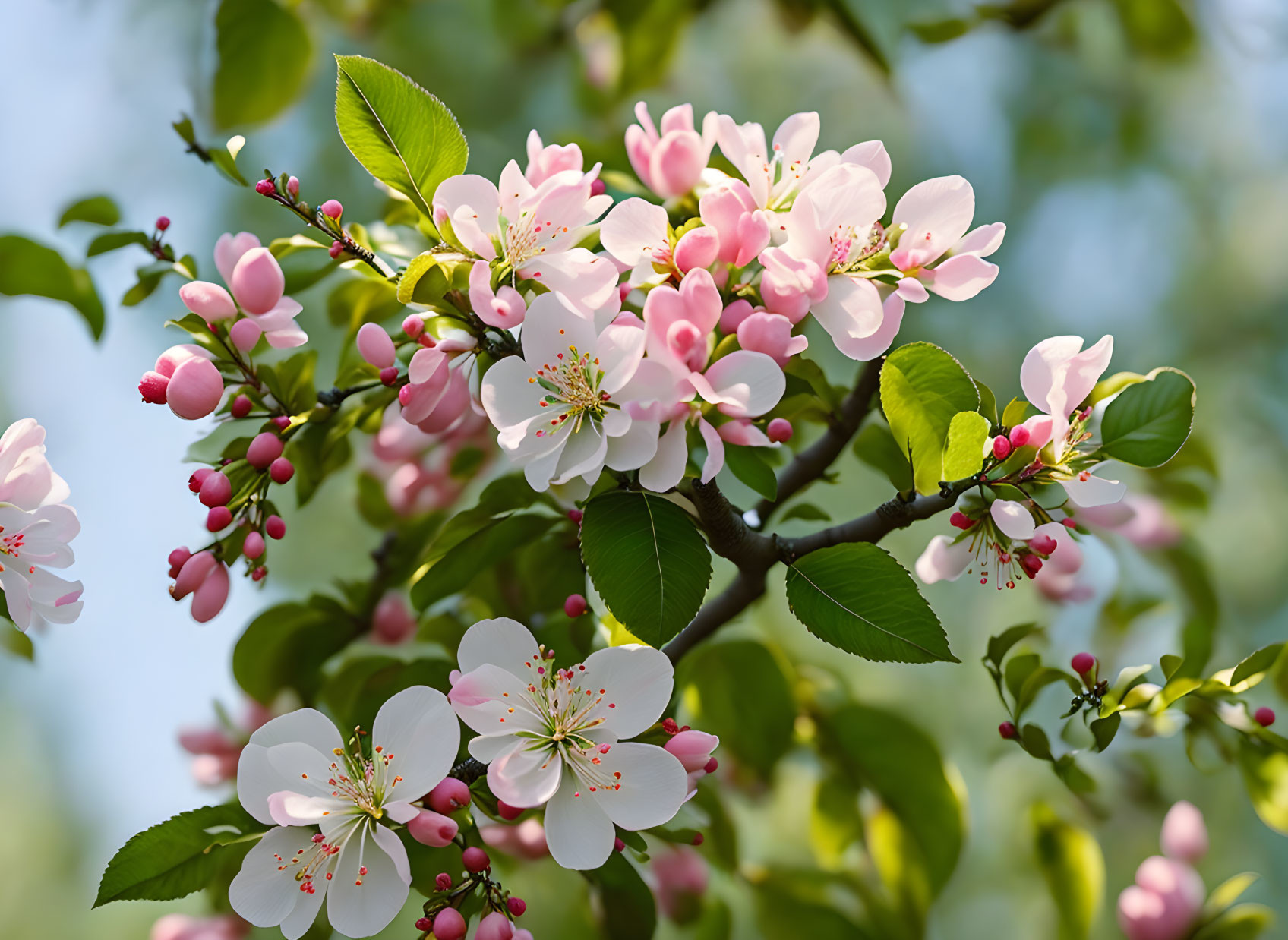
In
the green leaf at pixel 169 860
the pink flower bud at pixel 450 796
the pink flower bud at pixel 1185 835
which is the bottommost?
the pink flower bud at pixel 1185 835

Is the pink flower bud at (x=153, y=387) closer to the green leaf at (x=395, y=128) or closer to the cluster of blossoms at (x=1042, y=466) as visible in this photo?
the green leaf at (x=395, y=128)

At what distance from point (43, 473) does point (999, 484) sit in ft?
1.36

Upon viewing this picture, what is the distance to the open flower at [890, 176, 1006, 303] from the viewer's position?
1.30 ft

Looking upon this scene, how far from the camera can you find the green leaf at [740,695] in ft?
2.18

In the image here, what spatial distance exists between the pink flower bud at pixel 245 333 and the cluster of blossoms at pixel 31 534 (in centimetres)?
9

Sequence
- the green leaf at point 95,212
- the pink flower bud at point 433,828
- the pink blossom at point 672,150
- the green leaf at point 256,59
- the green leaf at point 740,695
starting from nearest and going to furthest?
the pink flower bud at point 433,828 → the pink blossom at point 672,150 → the green leaf at point 95,212 → the green leaf at point 740,695 → the green leaf at point 256,59

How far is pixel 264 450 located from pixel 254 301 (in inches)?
2.9

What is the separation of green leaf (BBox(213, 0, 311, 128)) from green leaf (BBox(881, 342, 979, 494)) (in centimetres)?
74

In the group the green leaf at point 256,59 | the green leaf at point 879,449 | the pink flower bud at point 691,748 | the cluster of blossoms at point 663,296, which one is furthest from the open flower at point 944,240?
the green leaf at point 256,59

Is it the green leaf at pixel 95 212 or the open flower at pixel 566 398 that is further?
the green leaf at pixel 95 212

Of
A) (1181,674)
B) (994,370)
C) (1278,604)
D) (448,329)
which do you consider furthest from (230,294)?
(1278,604)

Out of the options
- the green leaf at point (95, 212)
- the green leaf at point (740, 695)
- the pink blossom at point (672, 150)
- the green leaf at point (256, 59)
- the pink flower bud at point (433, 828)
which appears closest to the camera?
the pink flower bud at point (433, 828)

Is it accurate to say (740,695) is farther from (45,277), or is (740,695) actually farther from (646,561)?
(45,277)

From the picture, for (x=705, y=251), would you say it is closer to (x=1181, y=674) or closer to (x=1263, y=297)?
(x=1181, y=674)
